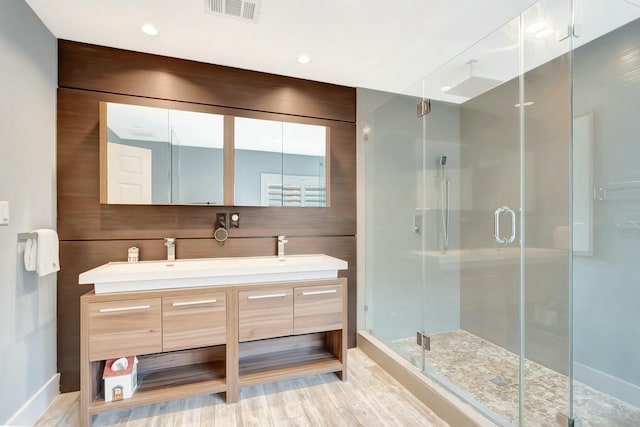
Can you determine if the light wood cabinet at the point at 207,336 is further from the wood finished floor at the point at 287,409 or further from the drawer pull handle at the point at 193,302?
the wood finished floor at the point at 287,409

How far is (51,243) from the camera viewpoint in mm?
1779

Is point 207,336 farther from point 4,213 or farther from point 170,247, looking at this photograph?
point 4,213

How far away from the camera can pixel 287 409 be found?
190 centimetres

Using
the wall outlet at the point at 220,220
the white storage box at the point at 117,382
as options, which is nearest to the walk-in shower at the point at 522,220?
the wall outlet at the point at 220,220

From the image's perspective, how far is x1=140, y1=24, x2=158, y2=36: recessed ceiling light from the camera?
6.25 feet

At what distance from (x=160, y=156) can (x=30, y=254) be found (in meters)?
0.92

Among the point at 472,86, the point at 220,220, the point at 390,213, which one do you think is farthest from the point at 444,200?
the point at 220,220

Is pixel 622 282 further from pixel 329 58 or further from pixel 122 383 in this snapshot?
pixel 122 383

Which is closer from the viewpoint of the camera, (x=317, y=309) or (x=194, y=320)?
(x=194, y=320)

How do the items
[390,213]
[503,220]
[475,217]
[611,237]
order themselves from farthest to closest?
[390,213] → [475,217] → [503,220] → [611,237]

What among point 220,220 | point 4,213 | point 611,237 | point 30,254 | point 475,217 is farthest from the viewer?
point 475,217

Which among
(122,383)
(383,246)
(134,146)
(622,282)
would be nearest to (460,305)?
(383,246)

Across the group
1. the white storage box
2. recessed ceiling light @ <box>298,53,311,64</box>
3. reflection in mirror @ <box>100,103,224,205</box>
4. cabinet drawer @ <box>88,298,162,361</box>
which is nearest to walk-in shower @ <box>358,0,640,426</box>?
recessed ceiling light @ <box>298,53,311,64</box>

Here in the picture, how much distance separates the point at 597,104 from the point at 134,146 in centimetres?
318
